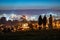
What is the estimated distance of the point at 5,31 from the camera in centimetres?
532

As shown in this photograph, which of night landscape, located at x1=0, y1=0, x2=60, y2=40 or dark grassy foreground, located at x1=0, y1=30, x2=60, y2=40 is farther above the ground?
night landscape, located at x1=0, y1=0, x2=60, y2=40

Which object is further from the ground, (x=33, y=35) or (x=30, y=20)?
(x=30, y=20)

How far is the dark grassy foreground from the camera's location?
529cm

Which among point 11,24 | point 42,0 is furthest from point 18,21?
point 42,0

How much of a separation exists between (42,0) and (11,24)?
593mm

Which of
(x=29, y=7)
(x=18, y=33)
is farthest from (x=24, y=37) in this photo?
(x=29, y=7)

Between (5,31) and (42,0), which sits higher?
(42,0)

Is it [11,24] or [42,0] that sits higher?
[42,0]

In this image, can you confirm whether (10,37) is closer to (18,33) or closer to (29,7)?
(18,33)

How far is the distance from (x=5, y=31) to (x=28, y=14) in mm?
434

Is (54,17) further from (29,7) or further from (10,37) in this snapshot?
(10,37)

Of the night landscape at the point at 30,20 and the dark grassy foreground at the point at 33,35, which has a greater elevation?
the night landscape at the point at 30,20

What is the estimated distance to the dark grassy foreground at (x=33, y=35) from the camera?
5289 millimetres

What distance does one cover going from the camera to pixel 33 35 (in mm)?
5301
